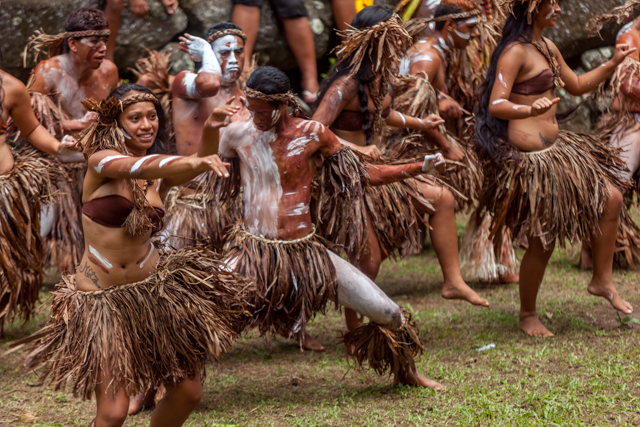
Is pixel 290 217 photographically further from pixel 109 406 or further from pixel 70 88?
pixel 70 88

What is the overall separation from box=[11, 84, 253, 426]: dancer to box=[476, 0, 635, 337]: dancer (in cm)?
168

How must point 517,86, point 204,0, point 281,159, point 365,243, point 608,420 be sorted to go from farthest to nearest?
point 204,0, point 517,86, point 365,243, point 281,159, point 608,420

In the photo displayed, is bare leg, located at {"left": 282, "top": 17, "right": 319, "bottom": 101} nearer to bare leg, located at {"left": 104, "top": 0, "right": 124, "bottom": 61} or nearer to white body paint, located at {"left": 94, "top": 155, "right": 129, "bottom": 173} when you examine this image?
bare leg, located at {"left": 104, "top": 0, "right": 124, "bottom": 61}

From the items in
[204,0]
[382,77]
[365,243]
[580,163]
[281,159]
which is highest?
[204,0]

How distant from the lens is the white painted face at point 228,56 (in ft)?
12.8

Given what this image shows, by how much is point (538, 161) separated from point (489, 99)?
393mm

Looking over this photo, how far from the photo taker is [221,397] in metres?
3.14

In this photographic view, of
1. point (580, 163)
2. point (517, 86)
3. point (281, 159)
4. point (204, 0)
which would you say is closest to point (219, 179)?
point (281, 159)

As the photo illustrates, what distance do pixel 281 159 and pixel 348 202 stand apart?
1.30ft

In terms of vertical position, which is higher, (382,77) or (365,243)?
(382,77)

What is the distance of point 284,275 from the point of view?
2781 millimetres

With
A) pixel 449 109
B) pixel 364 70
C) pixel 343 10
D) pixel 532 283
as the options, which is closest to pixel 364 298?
pixel 364 70

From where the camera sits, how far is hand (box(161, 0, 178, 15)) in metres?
6.29

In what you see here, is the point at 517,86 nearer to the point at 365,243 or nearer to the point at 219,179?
the point at 365,243
